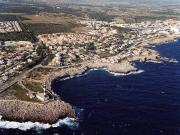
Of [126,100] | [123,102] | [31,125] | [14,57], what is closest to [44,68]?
[14,57]

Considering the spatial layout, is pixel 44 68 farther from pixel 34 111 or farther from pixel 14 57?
pixel 34 111

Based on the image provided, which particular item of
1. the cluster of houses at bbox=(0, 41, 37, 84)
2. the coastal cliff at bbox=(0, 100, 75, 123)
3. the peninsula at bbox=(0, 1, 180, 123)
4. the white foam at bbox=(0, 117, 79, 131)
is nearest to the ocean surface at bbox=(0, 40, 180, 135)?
the white foam at bbox=(0, 117, 79, 131)

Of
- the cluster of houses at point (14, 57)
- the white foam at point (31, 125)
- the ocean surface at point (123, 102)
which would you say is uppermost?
the cluster of houses at point (14, 57)

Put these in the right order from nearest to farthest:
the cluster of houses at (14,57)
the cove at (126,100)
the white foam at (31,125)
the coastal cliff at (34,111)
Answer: the white foam at (31,125)
the cove at (126,100)
the coastal cliff at (34,111)
the cluster of houses at (14,57)

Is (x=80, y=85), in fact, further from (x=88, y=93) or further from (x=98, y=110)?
(x=98, y=110)

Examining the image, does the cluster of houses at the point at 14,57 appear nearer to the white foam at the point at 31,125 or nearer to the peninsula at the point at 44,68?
the peninsula at the point at 44,68

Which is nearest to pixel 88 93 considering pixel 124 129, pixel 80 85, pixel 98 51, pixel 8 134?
pixel 80 85

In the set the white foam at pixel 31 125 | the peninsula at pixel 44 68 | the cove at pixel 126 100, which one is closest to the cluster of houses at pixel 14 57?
the peninsula at pixel 44 68
